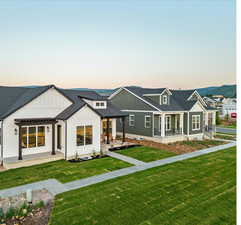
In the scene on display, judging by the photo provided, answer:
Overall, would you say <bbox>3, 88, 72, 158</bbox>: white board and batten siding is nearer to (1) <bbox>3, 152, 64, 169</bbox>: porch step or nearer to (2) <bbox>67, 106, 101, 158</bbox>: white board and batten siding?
(1) <bbox>3, 152, 64, 169</bbox>: porch step

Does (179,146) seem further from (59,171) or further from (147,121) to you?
(59,171)

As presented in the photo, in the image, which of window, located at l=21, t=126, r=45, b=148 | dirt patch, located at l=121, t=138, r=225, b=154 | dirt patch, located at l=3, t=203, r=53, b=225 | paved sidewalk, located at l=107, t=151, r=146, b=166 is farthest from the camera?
dirt patch, located at l=121, t=138, r=225, b=154

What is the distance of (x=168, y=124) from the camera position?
70.0ft

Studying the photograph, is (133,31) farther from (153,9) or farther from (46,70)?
(46,70)

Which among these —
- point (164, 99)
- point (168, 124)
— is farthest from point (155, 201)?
point (164, 99)

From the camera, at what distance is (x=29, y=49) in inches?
757

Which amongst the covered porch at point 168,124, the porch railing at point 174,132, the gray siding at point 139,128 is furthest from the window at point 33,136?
the porch railing at point 174,132

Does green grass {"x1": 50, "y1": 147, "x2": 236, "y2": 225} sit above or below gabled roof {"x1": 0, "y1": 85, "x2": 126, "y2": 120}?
below

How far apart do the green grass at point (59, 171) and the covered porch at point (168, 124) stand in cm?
792

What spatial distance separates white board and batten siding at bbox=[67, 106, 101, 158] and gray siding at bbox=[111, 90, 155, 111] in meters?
7.21

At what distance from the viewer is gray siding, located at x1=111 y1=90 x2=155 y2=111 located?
20.5m

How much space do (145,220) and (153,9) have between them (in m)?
17.7

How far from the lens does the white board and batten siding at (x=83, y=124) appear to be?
13.1 meters

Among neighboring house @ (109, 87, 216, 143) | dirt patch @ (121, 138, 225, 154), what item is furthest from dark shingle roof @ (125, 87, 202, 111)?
dirt patch @ (121, 138, 225, 154)
